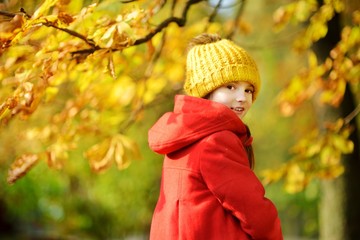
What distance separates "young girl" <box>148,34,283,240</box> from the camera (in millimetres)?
2340

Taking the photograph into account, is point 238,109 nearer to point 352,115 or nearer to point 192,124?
point 192,124

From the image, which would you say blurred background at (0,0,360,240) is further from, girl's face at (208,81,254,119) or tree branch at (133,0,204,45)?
girl's face at (208,81,254,119)

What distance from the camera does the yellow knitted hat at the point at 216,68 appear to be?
2.58m

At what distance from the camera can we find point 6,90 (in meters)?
3.79

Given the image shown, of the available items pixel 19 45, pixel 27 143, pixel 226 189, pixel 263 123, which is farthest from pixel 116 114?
pixel 263 123

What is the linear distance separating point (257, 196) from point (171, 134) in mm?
419

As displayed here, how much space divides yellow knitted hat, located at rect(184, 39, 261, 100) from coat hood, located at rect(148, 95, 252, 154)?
0.39 feet

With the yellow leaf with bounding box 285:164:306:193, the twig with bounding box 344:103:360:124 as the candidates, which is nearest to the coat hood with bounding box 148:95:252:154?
the twig with bounding box 344:103:360:124

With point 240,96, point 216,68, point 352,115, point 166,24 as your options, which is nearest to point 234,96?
point 240,96

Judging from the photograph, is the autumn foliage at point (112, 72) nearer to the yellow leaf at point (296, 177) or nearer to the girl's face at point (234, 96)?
the yellow leaf at point (296, 177)

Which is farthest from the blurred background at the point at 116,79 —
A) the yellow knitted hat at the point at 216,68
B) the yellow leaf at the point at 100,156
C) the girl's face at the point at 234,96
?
the girl's face at the point at 234,96

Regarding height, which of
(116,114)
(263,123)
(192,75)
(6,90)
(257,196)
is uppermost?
(192,75)

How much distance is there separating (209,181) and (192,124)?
0.24m

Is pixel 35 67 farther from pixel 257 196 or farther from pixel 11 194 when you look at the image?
pixel 11 194
